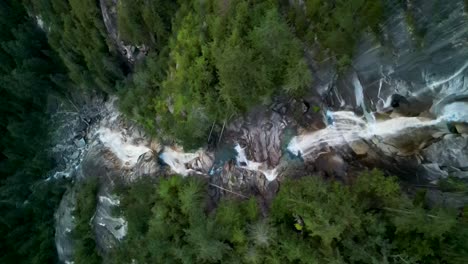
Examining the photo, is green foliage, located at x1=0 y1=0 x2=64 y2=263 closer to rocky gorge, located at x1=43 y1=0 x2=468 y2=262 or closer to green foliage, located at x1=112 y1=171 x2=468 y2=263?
rocky gorge, located at x1=43 y1=0 x2=468 y2=262

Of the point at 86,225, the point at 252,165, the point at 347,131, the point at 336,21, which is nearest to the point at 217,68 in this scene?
the point at 252,165

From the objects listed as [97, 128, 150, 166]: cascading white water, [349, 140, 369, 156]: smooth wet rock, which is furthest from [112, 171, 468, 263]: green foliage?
[97, 128, 150, 166]: cascading white water

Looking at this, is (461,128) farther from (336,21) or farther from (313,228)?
(313,228)

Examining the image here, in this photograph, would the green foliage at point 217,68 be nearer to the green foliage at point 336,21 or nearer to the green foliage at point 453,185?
the green foliage at point 336,21

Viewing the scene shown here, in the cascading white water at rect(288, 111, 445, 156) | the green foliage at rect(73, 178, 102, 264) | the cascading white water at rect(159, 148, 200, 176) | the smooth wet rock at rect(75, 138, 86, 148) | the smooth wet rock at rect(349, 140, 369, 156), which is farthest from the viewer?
the smooth wet rock at rect(75, 138, 86, 148)

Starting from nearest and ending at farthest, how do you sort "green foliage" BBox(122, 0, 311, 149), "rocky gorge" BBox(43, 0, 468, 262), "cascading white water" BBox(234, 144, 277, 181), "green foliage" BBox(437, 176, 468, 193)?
"green foliage" BBox(437, 176, 468, 193) < "rocky gorge" BBox(43, 0, 468, 262) < "green foliage" BBox(122, 0, 311, 149) < "cascading white water" BBox(234, 144, 277, 181)

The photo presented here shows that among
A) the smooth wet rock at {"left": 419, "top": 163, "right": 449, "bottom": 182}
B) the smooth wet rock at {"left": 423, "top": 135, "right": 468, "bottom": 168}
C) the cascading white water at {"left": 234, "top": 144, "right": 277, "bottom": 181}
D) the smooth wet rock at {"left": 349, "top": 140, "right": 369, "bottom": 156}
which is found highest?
the smooth wet rock at {"left": 423, "top": 135, "right": 468, "bottom": 168}

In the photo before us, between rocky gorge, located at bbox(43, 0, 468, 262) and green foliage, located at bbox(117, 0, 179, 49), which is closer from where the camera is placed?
rocky gorge, located at bbox(43, 0, 468, 262)

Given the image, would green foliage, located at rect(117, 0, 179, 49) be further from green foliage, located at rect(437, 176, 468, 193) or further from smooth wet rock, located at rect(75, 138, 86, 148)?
green foliage, located at rect(437, 176, 468, 193)

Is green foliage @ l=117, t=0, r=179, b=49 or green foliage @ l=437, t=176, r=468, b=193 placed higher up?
green foliage @ l=117, t=0, r=179, b=49
